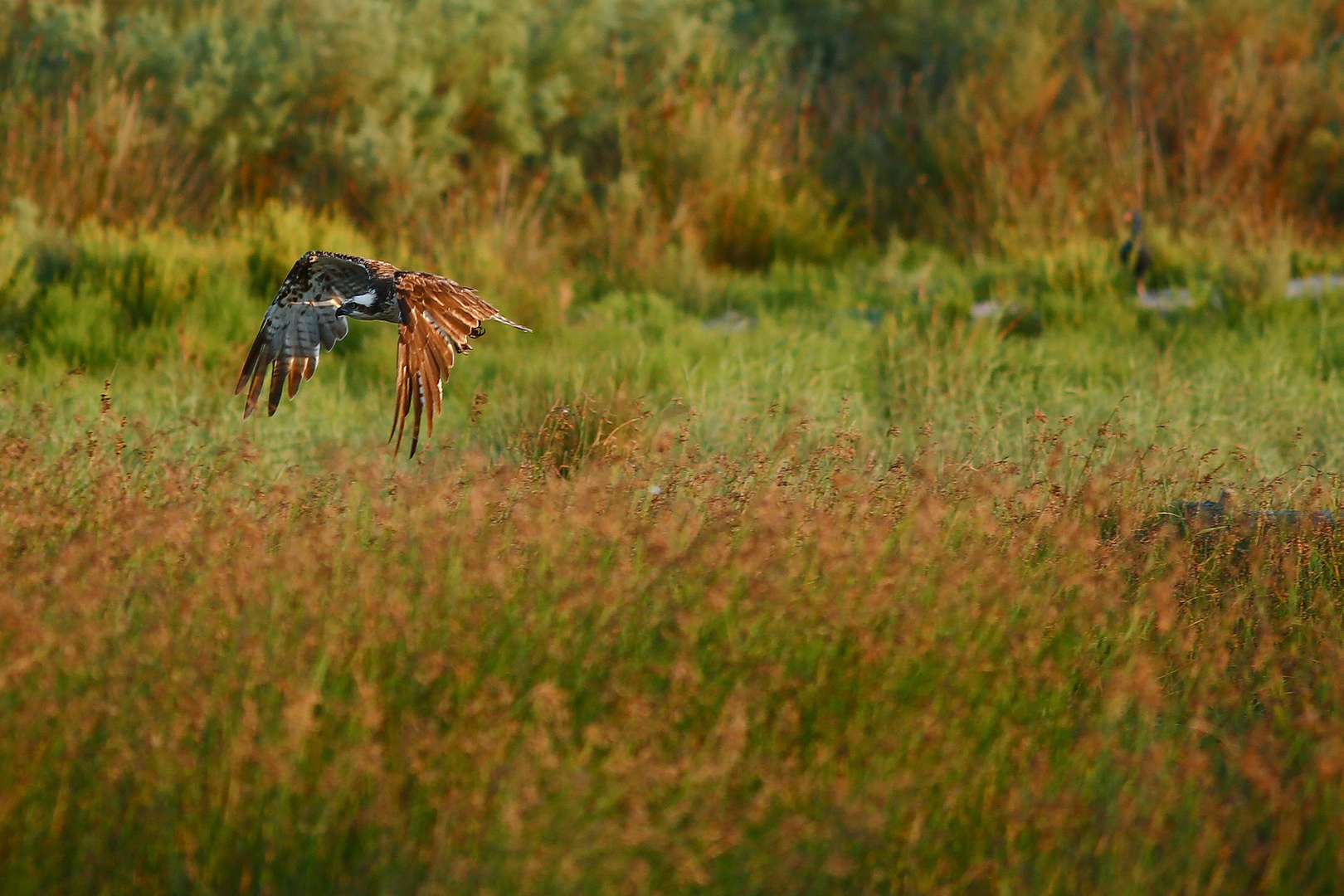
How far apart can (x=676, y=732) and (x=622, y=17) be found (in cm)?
921

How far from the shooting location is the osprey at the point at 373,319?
407 centimetres

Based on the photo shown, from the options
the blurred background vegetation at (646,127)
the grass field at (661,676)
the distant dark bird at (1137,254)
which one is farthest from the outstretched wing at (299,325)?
the distant dark bird at (1137,254)

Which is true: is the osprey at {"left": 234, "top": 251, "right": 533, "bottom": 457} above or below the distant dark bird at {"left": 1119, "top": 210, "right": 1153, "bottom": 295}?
above

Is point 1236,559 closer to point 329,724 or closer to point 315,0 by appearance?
point 329,724

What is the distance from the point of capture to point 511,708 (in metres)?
2.60

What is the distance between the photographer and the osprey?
407 cm

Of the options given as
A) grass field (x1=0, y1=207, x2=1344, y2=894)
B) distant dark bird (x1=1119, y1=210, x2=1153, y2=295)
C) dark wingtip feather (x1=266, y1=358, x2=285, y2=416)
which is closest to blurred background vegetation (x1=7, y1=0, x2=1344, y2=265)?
distant dark bird (x1=1119, y1=210, x2=1153, y2=295)

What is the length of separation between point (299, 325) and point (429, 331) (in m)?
0.68

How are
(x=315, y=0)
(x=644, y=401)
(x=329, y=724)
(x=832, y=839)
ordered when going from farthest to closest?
(x=315, y=0)
(x=644, y=401)
(x=329, y=724)
(x=832, y=839)

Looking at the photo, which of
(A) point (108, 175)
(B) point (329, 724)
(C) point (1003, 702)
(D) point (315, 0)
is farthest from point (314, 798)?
(D) point (315, 0)

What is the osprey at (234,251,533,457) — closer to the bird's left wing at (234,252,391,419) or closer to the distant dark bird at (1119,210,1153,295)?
the bird's left wing at (234,252,391,419)

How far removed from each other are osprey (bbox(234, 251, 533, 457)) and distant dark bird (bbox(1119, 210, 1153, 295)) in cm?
467

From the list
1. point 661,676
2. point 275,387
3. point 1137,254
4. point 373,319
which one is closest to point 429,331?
point 373,319

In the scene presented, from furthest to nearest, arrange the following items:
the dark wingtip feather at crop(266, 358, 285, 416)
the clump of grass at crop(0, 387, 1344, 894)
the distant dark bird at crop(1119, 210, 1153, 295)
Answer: the distant dark bird at crop(1119, 210, 1153, 295)
the dark wingtip feather at crop(266, 358, 285, 416)
the clump of grass at crop(0, 387, 1344, 894)
